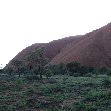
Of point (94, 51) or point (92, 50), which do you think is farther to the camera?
point (92, 50)

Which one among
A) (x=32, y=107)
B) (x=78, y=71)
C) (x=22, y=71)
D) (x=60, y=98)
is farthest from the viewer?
(x=22, y=71)

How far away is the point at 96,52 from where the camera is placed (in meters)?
100

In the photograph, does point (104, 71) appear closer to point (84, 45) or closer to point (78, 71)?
point (78, 71)

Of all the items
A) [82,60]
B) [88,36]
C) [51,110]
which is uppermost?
[88,36]

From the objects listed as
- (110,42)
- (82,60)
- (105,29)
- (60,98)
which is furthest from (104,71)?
(60,98)

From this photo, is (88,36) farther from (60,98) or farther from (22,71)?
(60,98)

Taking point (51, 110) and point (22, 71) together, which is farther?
point (22, 71)

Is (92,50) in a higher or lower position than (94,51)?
higher

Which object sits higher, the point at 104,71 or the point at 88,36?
the point at 88,36

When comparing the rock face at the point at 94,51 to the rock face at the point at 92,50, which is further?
the rock face at the point at 92,50

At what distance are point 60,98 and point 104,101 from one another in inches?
202

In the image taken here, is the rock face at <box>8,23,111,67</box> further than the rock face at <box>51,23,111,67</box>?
Yes

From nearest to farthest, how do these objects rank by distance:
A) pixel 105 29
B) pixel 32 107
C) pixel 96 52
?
pixel 32 107 < pixel 96 52 < pixel 105 29

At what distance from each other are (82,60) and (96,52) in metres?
5.95
